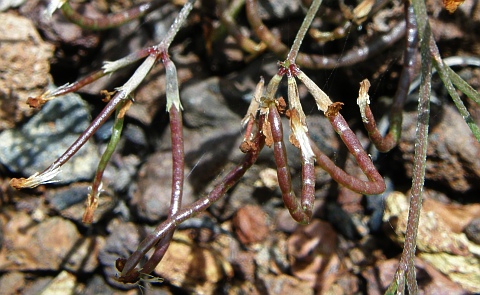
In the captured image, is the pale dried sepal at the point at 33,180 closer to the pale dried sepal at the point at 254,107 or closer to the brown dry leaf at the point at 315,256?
the pale dried sepal at the point at 254,107

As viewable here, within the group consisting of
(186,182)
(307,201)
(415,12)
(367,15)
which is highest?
(367,15)

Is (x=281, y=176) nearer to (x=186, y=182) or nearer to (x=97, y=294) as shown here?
(x=186, y=182)

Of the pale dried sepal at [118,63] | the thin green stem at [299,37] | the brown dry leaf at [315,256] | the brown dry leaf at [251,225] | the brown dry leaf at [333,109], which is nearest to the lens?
the brown dry leaf at [333,109]

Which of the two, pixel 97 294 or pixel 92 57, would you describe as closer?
pixel 97 294

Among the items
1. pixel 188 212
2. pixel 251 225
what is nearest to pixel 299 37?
pixel 188 212

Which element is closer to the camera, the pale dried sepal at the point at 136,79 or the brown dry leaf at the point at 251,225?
the pale dried sepal at the point at 136,79

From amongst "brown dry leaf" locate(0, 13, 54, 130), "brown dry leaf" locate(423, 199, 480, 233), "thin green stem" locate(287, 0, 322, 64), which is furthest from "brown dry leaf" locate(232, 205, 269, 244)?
"brown dry leaf" locate(0, 13, 54, 130)

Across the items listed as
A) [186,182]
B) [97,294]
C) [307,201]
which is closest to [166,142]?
[186,182]

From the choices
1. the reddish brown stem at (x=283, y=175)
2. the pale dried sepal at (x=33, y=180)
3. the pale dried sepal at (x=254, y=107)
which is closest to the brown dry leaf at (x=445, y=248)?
the reddish brown stem at (x=283, y=175)
